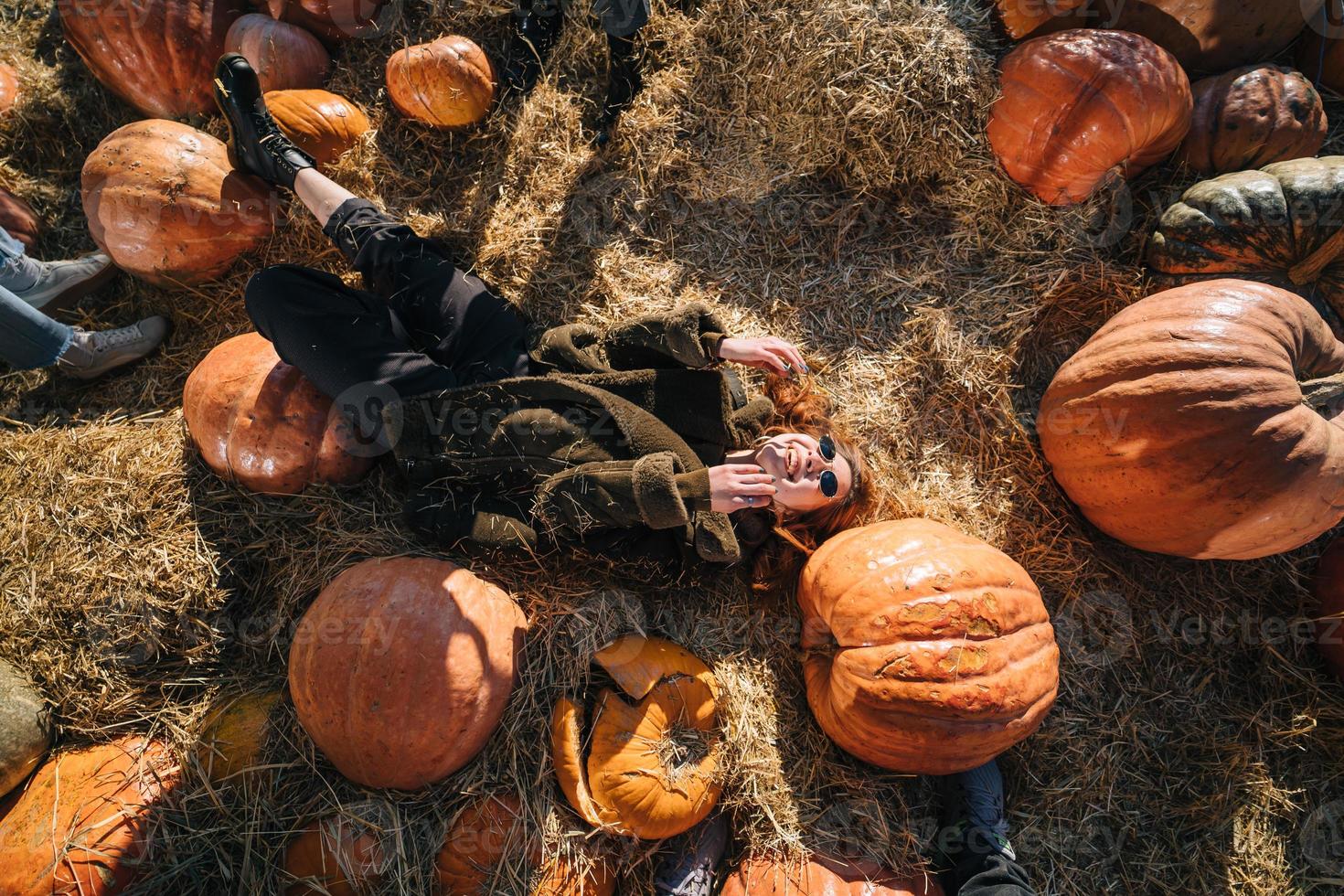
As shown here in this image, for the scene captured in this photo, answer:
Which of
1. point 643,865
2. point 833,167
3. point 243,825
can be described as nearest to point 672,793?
point 643,865

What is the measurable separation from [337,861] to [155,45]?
4.53 m

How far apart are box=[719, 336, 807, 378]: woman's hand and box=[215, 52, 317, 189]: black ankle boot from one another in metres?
2.49

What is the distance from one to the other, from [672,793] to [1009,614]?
5.20 ft

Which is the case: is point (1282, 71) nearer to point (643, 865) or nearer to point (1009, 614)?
point (1009, 614)

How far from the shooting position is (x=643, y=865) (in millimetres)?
2812

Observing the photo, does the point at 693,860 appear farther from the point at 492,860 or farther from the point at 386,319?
the point at 386,319

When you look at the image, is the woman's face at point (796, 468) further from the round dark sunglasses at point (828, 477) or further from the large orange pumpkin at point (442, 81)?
the large orange pumpkin at point (442, 81)

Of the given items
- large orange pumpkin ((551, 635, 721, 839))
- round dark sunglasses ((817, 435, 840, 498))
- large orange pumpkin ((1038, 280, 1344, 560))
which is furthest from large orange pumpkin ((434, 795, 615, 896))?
large orange pumpkin ((1038, 280, 1344, 560))

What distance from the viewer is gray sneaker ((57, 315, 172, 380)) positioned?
333 cm

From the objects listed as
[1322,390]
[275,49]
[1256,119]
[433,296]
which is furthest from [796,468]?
[275,49]

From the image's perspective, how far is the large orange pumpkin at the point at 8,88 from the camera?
388 centimetres

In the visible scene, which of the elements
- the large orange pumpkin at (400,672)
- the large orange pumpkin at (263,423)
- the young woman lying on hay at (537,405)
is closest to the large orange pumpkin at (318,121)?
the young woman lying on hay at (537,405)

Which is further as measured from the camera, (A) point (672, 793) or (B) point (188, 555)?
(B) point (188, 555)

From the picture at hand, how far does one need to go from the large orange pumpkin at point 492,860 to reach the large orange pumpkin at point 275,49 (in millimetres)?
4236
